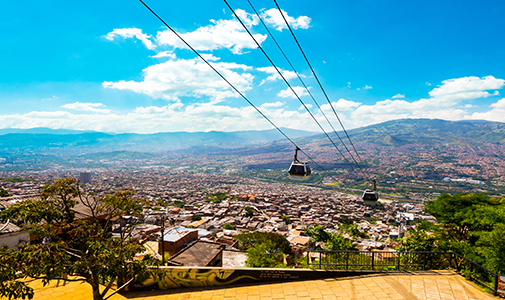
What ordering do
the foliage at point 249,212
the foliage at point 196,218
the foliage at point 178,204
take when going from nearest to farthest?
the foliage at point 196,218 < the foliage at point 249,212 < the foliage at point 178,204

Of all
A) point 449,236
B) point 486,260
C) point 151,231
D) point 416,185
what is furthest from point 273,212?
point 416,185

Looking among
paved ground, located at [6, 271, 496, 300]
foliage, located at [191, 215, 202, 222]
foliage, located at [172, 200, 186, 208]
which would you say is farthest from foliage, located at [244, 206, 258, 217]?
paved ground, located at [6, 271, 496, 300]

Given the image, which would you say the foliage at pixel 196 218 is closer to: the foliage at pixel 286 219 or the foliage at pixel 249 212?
the foliage at pixel 249 212

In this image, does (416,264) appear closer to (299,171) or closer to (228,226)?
(299,171)

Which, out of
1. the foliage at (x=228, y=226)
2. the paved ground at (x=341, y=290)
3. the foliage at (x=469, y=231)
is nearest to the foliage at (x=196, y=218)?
the foliage at (x=228, y=226)

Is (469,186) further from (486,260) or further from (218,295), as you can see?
(218,295)

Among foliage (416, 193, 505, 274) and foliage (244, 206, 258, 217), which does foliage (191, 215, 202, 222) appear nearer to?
foliage (244, 206, 258, 217)

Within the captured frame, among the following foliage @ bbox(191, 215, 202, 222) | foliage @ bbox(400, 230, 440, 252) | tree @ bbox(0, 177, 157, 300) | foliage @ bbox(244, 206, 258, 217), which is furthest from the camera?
foliage @ bbox(244, 206, 258, 217)

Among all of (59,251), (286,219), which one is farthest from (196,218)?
(59,251)
